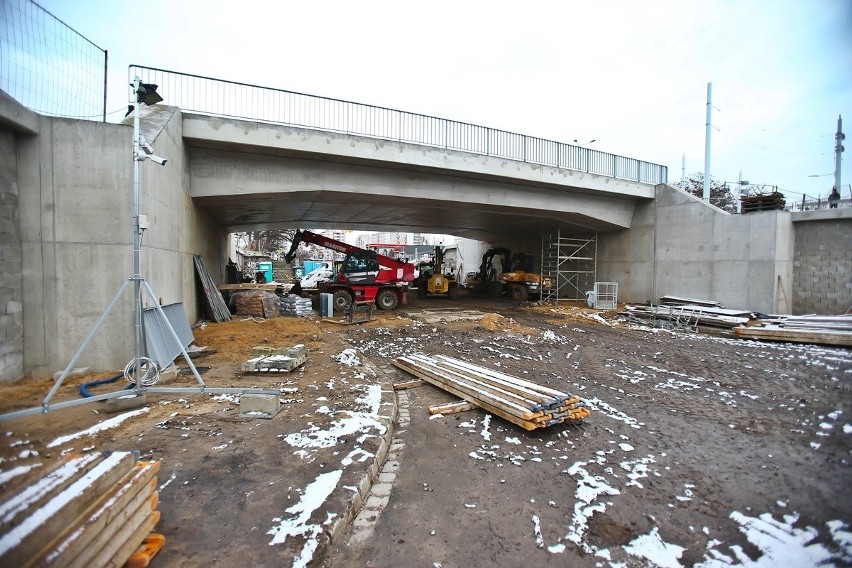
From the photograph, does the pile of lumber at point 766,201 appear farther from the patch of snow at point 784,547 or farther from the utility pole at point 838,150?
the patch of snow at point 784,547

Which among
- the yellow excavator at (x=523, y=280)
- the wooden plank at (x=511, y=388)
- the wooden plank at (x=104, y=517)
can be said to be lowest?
the wooden plank at (x=511, y=388)

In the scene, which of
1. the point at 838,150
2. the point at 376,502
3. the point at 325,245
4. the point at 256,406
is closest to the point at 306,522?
the point at 376,502

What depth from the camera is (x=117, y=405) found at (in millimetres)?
4812

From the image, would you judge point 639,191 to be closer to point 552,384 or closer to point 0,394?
point 552,384

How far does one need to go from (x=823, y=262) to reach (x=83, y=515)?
19095 mm

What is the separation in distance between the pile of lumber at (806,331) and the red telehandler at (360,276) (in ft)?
38.7

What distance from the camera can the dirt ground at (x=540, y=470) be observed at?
285 centimetres

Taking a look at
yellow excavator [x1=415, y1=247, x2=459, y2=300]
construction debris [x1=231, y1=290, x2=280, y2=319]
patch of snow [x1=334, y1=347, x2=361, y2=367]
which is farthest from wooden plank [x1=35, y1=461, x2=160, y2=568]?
yellow excavator [x1=415, y1=247, x2=459, y2=300]

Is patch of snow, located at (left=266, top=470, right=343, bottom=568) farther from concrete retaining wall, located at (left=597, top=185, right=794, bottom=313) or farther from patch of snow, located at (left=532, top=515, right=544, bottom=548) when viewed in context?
concrete retaining wall, located at (left=597, top=185, right=794, bottom=313)

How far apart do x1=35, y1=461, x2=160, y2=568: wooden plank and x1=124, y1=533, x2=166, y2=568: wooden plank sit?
23 cm

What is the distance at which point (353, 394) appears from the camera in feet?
18.9

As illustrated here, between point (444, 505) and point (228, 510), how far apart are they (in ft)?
5.59

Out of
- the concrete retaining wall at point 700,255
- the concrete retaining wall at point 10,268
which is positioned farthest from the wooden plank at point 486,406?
the concrete retaining wall at point 700,255

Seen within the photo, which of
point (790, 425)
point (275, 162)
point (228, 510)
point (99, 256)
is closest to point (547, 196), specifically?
point (275, 162)
